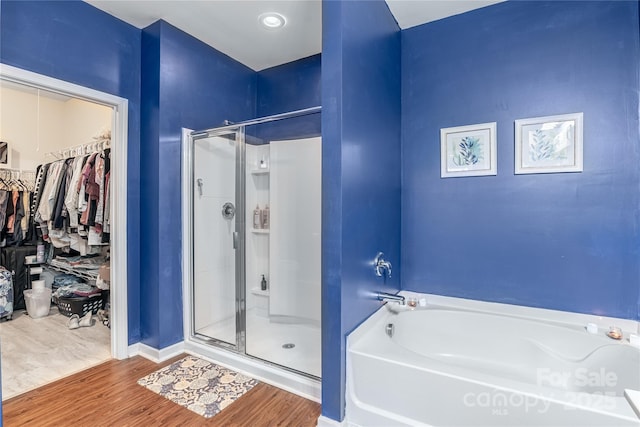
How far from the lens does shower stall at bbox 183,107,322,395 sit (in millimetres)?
2647

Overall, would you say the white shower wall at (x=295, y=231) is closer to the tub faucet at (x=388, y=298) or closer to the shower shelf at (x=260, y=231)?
the shower shelf at (x=260, y=231)

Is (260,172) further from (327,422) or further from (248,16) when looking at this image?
(327,422)

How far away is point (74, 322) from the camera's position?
3084mm

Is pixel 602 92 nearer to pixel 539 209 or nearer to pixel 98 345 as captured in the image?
pixel 539 209

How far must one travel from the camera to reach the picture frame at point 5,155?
3.62m

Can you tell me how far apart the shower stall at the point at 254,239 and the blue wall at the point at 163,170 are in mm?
104

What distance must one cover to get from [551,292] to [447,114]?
146 cm

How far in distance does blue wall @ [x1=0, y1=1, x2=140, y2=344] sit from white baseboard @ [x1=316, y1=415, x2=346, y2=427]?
1731 mm

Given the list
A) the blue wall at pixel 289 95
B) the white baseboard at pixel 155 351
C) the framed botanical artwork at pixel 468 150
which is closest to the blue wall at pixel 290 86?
the blue wall at pixel 289 95

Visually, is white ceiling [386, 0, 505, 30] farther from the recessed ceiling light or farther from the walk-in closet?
the walk-in closet

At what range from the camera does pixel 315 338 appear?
2.72 meters

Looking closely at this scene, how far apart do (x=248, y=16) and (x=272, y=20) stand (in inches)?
7.3

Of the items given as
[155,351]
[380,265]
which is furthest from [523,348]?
[155,351]

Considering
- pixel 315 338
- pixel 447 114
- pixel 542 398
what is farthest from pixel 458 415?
pixel 447 114
